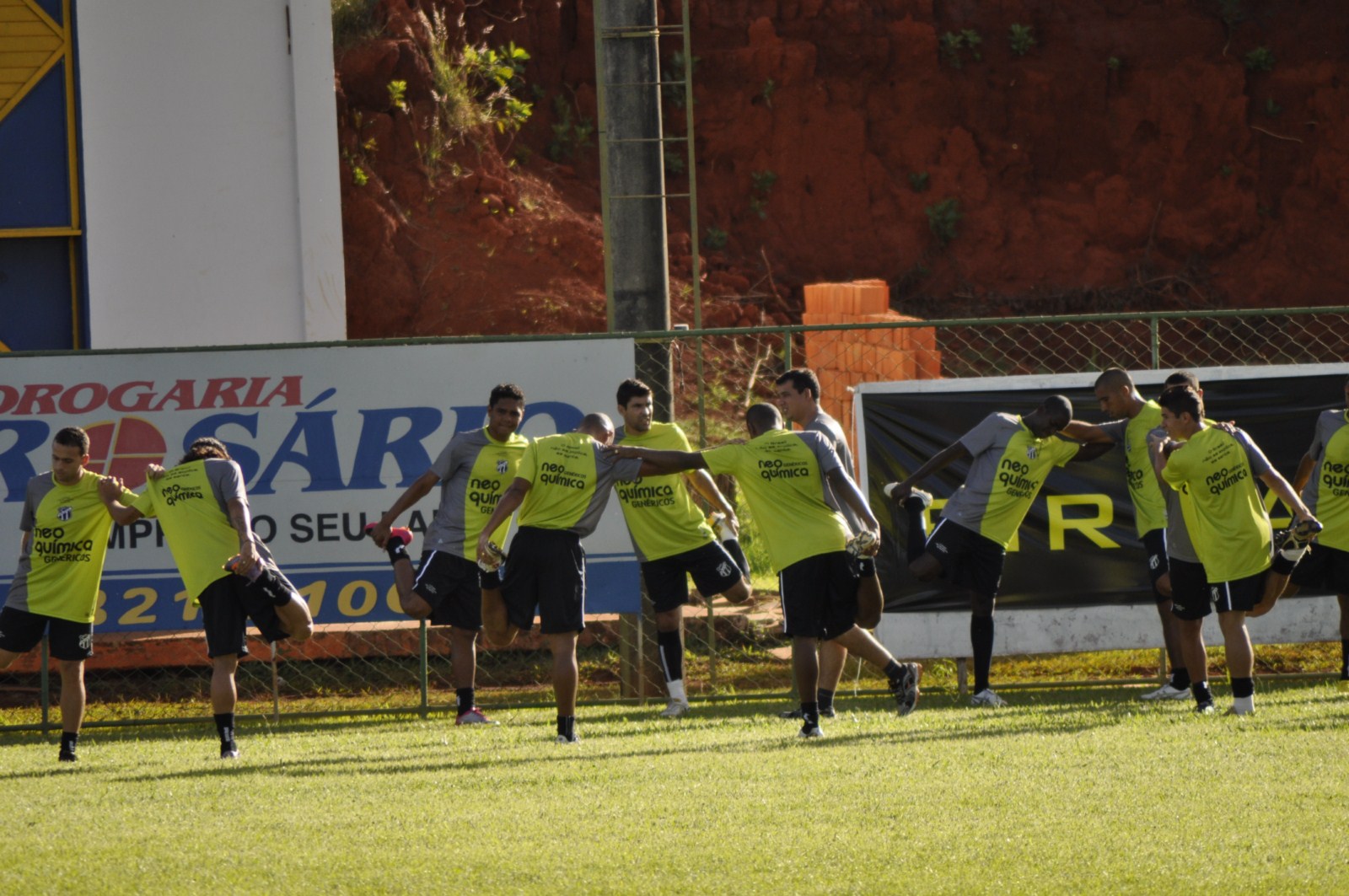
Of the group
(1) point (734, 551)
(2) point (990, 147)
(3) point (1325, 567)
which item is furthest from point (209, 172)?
(2) point (990, 147)

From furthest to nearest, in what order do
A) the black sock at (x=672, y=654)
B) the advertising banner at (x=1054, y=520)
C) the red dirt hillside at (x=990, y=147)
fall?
the red dirt hillside at (x=990, y=147) → the advertising banner at (x=1054, y=520) → the black sock at (x=672, y=654)

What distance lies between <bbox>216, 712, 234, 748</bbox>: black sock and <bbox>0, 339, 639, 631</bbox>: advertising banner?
6.18 ft

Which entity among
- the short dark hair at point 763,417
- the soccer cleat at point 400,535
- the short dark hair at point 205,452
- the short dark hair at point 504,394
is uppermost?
the short dark hair at point 504,394

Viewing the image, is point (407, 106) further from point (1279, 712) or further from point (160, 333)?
point (1279, 712)

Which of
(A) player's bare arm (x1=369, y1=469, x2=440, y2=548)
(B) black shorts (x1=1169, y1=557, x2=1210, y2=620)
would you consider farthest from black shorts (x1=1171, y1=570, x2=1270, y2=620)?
(A) player's bare arm (x1=369, y1=469, x2=440, y2=548)

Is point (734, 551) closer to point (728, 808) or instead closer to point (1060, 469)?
point (1060, 469)

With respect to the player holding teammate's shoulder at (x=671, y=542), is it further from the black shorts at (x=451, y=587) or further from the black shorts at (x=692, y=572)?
the black shorts at (x=451, y=587)

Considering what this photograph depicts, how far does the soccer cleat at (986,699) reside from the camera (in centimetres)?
954

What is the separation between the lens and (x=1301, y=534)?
8367 millimetres

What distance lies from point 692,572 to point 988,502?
189cm

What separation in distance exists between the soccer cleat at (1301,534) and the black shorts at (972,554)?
69.6 inches

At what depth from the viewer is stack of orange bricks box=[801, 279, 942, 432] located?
16766 mm

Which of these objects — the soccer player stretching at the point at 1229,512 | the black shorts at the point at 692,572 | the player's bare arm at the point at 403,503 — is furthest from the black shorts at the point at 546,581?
the soccer player stretching at the point at 1229,512

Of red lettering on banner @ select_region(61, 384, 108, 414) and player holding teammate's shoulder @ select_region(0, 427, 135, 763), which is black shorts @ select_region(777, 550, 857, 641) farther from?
red lettering on banner @ select_region(61, 384, 108, 414)
